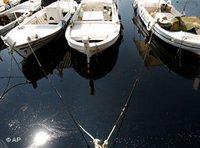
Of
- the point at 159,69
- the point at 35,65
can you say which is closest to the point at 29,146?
the point at 35,65

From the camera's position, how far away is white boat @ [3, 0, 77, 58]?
41.7ft

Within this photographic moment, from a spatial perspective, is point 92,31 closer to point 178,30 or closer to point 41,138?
point 178,30

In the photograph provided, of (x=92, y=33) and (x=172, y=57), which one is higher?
(x=92, y=33)

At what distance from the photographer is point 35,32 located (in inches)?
552

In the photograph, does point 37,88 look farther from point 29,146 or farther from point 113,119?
point 113,119

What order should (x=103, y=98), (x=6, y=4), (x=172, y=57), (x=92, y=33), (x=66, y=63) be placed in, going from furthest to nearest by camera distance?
(x=6, y=4)
(x=66, y=63)
(x=172, y=57)
(x=92, y=33)
(x=103, y=98)

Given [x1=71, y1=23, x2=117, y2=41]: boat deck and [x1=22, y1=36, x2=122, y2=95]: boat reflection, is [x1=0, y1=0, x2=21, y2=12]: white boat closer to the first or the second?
[x1=22, y1=36, x2=122, y2=95]: boat reflection

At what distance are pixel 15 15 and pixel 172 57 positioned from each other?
13.6 m

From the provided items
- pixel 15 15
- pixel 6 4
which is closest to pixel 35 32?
pixel 15 15

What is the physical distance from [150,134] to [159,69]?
5229 mm

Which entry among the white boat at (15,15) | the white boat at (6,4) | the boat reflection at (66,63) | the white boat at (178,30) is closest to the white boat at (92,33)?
the boat reflection at (66,63)

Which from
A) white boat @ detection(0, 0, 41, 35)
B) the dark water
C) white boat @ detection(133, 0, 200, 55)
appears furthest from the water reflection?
white boat @ detection(0, 0, 41, 35)

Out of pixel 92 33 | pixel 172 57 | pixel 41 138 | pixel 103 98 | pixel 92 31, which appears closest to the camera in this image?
pixel 41 138

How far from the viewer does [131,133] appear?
862 centimetres
